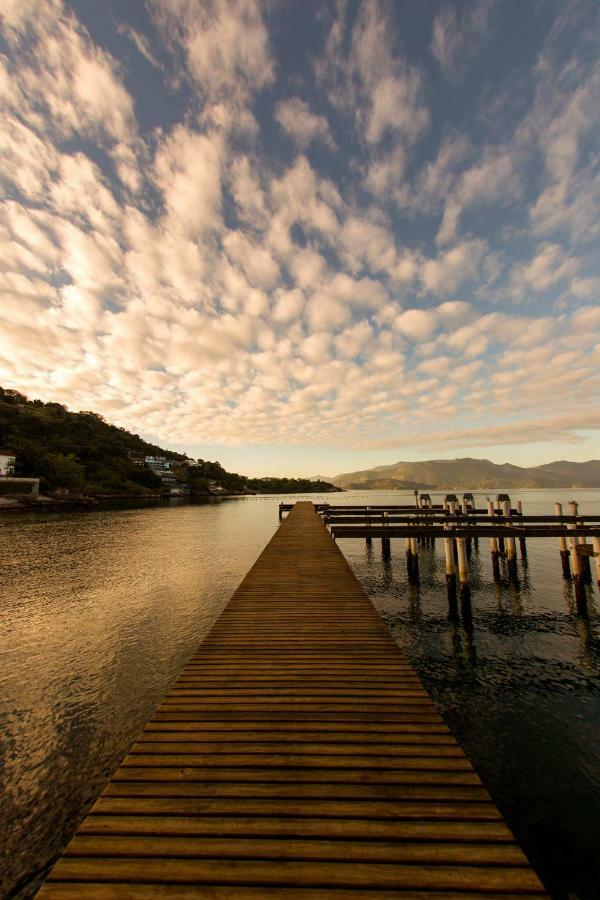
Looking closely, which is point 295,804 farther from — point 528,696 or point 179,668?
point 528,696

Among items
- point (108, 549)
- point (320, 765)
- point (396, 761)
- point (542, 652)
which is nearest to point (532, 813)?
point (396, 761)

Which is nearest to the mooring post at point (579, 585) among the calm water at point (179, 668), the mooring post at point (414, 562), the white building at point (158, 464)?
the calm water at point (179, 668)

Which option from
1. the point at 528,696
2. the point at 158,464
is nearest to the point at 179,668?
the point at 528,696

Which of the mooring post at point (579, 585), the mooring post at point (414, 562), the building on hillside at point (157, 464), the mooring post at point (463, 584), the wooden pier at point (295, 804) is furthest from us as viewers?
the building on hillside at point (157, 464)

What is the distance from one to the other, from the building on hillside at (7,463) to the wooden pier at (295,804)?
308ft

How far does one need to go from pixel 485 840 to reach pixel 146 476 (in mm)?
126514

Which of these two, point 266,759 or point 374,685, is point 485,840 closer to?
point 266,759

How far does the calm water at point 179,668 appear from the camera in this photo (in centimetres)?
549

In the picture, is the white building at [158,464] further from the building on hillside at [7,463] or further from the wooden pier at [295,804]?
the wooden pier at [295,804]

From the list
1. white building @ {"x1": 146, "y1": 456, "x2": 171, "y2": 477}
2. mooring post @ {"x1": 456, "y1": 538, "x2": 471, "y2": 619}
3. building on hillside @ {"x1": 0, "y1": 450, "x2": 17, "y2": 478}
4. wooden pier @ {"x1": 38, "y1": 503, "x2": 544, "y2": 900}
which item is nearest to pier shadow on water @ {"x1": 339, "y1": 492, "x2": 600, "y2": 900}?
mooring post @ {"x1": 456, "y1": 538, "x2": 471, "y2": 619}

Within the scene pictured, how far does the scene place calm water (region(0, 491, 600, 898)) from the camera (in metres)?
5.49

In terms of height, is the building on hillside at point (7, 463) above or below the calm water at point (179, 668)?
above

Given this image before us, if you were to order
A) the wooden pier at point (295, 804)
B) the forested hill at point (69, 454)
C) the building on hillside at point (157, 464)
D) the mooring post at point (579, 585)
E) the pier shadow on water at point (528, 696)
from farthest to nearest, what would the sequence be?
1. the building on hillside at point (157, 464)
2. the forested hill at point (69, 454)
3. the mooring post at point (579, 585)
4. the pier shadow on water at point (528, 696)
5. the wooden pier at point (295, 804)

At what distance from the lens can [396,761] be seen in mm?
3979
